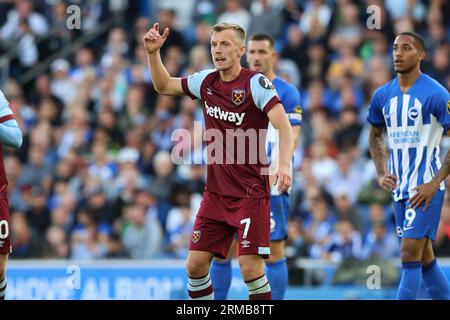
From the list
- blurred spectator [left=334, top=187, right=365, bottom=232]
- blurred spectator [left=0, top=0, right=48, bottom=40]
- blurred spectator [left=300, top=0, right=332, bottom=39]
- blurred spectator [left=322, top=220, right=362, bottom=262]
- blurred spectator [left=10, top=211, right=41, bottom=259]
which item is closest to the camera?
blurred spectator [left=322, top=220, right=362, bottom=262]

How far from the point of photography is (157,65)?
8664mm

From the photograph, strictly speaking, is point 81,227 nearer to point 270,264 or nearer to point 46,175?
point 46,175

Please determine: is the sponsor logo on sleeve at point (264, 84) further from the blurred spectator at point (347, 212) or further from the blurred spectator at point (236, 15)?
the blurred spectator at point (236, 15)

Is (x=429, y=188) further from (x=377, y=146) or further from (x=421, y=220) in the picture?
(x=377, y=146)

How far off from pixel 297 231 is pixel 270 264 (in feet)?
12.6

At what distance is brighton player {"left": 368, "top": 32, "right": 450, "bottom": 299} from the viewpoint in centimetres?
909

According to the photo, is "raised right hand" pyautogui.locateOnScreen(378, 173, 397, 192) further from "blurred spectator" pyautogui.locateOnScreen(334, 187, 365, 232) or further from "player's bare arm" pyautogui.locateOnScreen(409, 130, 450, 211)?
"blurred spectator" pyautogui.locateOnScreen(334, 187, 365, 232)

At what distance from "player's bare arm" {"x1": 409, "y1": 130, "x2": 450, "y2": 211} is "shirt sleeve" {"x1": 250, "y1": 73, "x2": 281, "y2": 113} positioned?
64.5 inches

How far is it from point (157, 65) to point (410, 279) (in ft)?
9.40

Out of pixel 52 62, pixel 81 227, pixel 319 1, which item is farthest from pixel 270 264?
pixel 52 62

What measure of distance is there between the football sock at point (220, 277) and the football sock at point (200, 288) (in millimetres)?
1151

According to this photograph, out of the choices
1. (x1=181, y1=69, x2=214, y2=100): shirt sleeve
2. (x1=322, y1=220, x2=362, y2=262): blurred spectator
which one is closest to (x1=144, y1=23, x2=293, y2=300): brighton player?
(x1=181, y1=69, x2=214, y2=100): shirt sleeve
